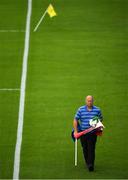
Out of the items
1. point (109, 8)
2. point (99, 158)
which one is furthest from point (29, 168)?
point (109, 8)

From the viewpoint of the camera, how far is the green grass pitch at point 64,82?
18.6 meters

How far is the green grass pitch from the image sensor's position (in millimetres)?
18641

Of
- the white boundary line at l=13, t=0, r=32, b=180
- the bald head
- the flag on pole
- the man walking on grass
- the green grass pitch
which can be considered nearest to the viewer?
the bald head

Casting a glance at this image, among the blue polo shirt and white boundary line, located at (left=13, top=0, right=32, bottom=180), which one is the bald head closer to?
the blue polo shirt

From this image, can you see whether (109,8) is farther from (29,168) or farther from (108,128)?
(29,168)

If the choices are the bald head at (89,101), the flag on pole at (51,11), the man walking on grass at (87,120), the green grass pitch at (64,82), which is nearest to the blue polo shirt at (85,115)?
the man walking on grass at (87,120)

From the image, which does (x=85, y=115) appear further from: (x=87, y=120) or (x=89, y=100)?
(x=89, y=100)

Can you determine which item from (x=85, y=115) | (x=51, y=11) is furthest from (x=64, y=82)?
(x=85, y=115)

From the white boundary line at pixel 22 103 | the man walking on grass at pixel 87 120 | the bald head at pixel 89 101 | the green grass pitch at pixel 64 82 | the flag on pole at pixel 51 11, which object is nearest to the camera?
the bald head at pixel 89 101

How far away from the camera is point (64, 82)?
23.0m

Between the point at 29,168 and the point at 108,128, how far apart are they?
115 inches

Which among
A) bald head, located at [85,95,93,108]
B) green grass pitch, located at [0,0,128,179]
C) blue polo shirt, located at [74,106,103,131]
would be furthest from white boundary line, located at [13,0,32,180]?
bald head, located at [85,95,93,108]

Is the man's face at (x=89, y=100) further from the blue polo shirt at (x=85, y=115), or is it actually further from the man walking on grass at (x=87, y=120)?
the blue polo shirt at (x=85, y=115)

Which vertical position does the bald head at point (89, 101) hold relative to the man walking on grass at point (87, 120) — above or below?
above
